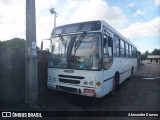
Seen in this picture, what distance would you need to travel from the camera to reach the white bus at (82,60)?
6.78 meters

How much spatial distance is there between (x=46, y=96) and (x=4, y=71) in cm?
232

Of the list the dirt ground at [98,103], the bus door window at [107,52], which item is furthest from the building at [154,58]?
the bus door window at [107,52]

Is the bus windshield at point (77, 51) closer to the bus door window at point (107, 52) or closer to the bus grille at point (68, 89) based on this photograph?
the bus door window at point (107, 52)

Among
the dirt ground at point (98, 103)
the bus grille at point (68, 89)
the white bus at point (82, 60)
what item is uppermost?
the white bus at point (82, 60)

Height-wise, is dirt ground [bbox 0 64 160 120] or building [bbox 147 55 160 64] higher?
building [bbox 147 55 160 64]

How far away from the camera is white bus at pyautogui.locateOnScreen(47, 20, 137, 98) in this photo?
678 centimetres

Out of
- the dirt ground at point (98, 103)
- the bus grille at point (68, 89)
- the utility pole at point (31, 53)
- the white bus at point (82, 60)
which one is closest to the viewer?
the utility pole at point (31, 53)

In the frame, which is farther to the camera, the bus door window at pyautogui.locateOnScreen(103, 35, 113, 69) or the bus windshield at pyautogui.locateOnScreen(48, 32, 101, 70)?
the bus door window at pyautogui.locateOnScreen(103, 35, 113, 69)

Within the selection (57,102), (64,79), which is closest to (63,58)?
(64,79)

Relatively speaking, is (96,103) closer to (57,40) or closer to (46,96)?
(46,96)

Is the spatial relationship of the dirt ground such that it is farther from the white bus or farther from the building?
the building

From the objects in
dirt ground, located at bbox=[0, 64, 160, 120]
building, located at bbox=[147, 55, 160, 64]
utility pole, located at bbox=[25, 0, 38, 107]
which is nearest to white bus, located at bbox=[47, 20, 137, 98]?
dirt ground, located at bbox=[0, 64, 160, 120]

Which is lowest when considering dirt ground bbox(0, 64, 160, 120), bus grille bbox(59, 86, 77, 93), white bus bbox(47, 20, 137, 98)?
dirt ground bbox(0, 64, 160, 120)

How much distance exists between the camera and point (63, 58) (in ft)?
24.6
